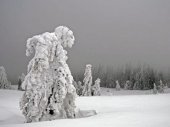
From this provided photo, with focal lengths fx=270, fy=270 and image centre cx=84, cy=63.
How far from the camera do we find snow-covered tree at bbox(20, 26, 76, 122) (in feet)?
53.7

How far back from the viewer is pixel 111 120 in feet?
42.1

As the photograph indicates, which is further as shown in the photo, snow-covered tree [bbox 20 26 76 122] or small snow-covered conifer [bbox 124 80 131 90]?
small snow-covered conifer [bbox 124 80 131 90]

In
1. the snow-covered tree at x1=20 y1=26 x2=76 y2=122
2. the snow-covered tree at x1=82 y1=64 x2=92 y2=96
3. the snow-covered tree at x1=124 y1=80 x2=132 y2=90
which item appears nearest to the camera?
the snow-covered tree at x1=20 y1=26 x2=76 y2=122

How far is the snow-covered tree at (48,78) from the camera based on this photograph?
1636 centimetres

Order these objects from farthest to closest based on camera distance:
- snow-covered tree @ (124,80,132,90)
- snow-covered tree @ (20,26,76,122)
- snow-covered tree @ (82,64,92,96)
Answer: snow-covered tree @ (124,80,132,90), snow-covered tree @ (82,64,92,96), snow-covered tree @ (20,26,76,122)

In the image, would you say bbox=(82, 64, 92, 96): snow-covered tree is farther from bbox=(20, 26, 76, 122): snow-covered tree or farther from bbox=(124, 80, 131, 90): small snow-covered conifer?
bbox=(124, 80, 131, 90): small snow-covered conifer

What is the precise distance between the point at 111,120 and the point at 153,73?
359ft

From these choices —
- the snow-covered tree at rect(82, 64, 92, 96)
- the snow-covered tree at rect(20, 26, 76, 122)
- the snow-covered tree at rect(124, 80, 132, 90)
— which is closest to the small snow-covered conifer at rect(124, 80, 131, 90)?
the snow-covered tree at rect(124, 80, 132, 90)

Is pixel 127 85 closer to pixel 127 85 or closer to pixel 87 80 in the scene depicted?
pixel 127 85

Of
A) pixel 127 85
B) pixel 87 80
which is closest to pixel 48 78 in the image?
pixel 87 80

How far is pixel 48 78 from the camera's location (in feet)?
56.3

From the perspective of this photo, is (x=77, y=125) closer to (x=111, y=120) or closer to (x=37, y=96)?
(x=111, y=120)

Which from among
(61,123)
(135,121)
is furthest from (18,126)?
(135,121)

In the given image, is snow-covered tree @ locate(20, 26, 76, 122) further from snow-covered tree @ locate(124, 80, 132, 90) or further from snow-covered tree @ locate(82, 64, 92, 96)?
snow-covered tree @ locate(124, 80, 132, 90)
